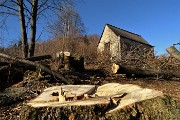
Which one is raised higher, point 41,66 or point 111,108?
point 41,66

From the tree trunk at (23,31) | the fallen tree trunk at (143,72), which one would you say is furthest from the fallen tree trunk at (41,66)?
the tree trunk at (23,31)

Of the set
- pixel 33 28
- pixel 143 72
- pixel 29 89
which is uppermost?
pixel 33 28

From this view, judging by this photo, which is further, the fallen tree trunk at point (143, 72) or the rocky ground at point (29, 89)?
the fallen tree trunk at point (143, 72)

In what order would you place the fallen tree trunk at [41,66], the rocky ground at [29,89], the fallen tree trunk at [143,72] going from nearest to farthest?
the rocky ground at [29,89] → the fallen tree trunk at [41,66] → the fallen tree trunk at [143,72]

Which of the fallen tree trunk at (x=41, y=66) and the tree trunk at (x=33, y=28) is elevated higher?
the tree trunk at (x=33, y=28)

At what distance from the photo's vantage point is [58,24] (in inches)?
1574

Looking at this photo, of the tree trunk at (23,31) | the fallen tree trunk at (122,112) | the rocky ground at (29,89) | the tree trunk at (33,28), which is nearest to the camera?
the fallen tree trunk at (122,112)

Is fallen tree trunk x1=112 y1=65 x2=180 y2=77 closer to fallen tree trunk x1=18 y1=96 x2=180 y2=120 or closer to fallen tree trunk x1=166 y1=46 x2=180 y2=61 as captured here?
fallen tree trunk x1=166 y1=46 x2=180 y2=61

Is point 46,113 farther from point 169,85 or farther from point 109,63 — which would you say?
point 109,63

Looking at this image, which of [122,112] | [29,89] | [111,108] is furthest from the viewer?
[29,89]

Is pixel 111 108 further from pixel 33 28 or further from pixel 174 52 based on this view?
pixel 33 28

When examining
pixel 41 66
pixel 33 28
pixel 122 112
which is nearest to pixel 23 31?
pixel 33 28

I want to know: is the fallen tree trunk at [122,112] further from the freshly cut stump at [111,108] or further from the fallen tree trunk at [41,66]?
the fallen tree trunk at [41,66]

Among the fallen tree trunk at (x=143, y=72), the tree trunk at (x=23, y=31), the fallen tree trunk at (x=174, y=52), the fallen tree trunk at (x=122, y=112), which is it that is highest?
the tree trunk at (x=23, y=31)
